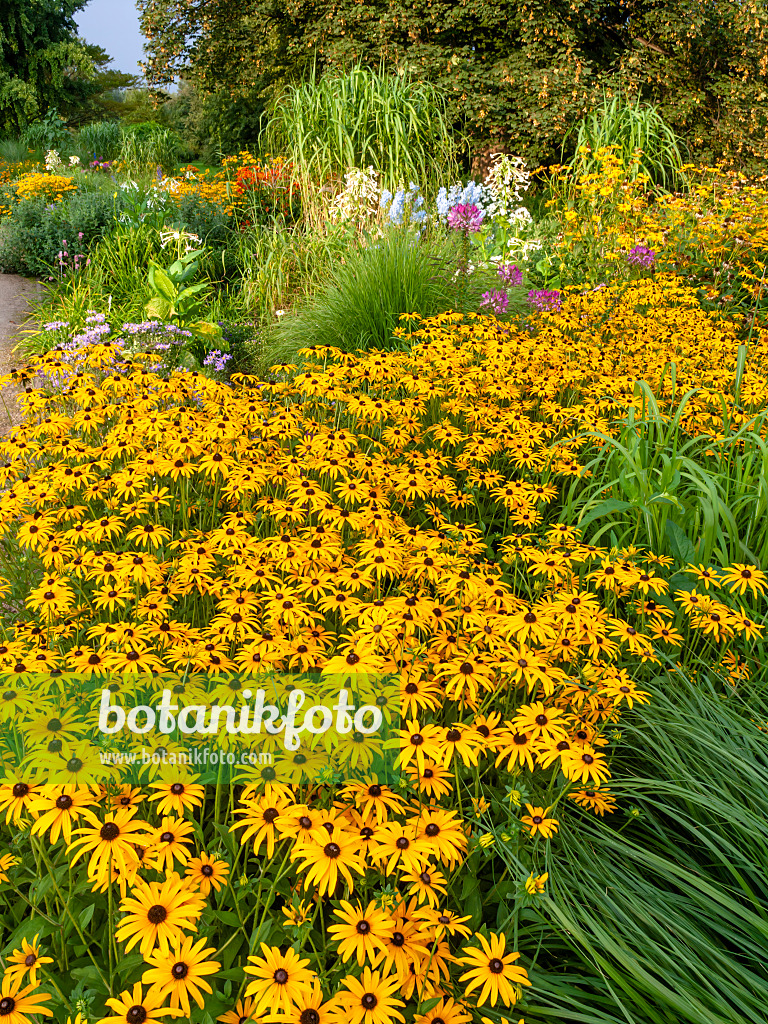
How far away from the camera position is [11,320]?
7.05 m

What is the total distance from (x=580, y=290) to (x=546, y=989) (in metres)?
5.33

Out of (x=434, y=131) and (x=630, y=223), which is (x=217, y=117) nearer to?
(x=434, y=131)

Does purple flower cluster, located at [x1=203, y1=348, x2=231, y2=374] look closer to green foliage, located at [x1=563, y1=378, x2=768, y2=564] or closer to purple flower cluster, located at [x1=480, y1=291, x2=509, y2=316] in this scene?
purple flower cluster, located at [x1=480, y1=291, x2=509, y2=316]

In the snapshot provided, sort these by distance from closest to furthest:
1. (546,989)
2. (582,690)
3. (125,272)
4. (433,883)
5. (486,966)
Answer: (486,966)
(433,883)
(546,989)
(582,690)
(125,272)

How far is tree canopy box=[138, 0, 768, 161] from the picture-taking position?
12.8m

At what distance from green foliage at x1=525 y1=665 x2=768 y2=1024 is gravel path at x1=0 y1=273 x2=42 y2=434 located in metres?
4.43

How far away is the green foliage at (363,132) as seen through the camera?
763cm

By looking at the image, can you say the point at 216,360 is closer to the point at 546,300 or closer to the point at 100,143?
the point at 546,300

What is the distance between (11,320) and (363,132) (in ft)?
13.7

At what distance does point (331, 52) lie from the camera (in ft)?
44.2

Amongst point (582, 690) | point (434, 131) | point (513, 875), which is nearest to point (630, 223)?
point (434, 131)

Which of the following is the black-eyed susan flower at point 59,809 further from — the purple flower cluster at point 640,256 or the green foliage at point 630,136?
the green foliage at point 630,136

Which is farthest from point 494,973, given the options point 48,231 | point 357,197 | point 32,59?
point 32,59

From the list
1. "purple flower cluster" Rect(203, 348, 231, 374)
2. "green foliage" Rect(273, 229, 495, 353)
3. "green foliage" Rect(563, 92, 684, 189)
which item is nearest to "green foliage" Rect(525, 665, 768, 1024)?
"green foliage" Rect(273, 229, 495, 353)
